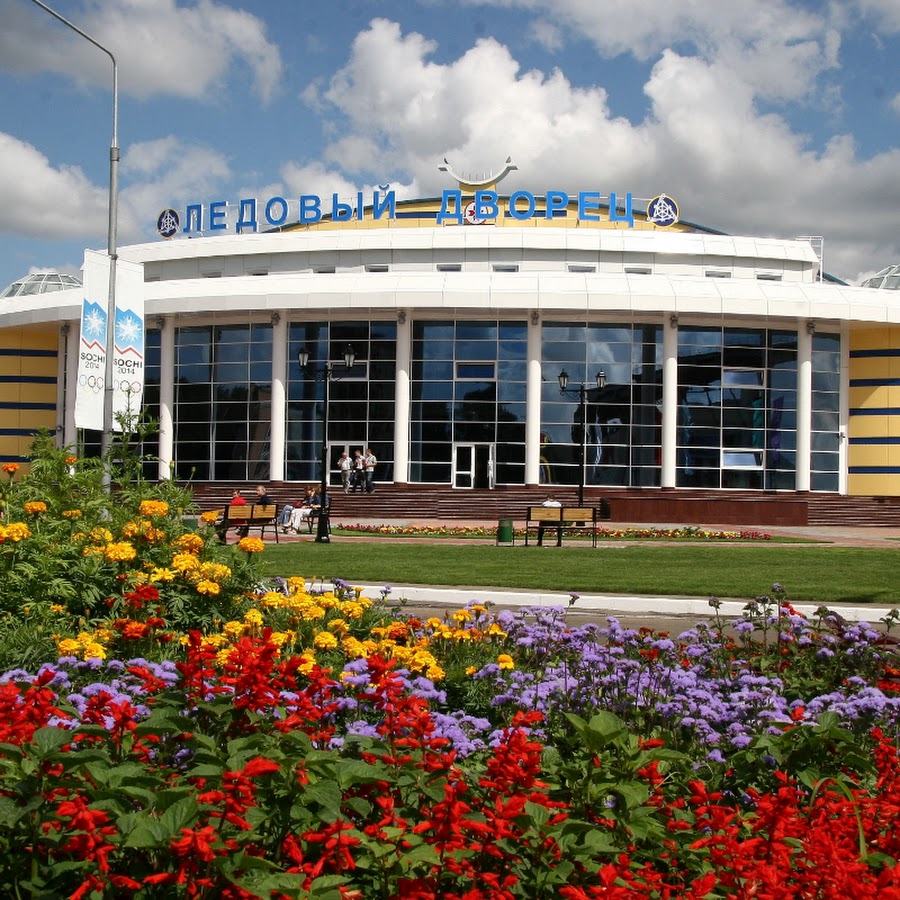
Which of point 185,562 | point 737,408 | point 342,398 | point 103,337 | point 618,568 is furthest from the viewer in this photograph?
point 342,398

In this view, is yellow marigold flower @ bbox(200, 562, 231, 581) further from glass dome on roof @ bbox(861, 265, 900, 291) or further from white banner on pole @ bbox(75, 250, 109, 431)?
glass dome on roof @ bbox(861, 265, 900, 291)

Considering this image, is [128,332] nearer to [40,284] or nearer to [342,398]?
[342,398]

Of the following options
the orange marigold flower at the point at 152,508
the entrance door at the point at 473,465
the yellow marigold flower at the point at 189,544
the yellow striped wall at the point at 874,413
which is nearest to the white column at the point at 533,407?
the entrance door at the point at 473,465

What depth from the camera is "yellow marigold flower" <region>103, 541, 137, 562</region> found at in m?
7.84

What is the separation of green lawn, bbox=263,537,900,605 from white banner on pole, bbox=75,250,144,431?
15.2 ft

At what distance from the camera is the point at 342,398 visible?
47062 mm

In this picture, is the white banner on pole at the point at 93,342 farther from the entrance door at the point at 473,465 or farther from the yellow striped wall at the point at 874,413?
the yellow striped wall at the point at 874,413

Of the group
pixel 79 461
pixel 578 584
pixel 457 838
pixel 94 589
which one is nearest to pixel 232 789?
pixel 457 838

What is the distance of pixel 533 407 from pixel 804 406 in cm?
1239

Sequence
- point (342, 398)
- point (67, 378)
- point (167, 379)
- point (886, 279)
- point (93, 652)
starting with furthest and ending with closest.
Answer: point (886, 279), point (67, 378), point (167, 379), point (342, 398), point (93, 652)

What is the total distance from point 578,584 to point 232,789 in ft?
44.1

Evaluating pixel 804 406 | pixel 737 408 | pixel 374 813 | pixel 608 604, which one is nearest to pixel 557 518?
pixel 608 604

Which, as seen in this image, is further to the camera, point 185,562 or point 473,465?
point 473,465

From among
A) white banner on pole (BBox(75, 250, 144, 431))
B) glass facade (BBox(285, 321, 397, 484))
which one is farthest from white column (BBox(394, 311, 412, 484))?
white banner on pole (BBox(75, 250, 144, 431))
